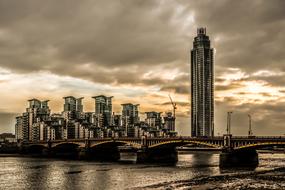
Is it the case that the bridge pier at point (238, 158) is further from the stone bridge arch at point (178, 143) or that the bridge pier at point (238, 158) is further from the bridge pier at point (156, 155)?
the bridge pier at point (156, 155)

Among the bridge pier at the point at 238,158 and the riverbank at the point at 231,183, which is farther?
the bridge pier at the point at 238,158

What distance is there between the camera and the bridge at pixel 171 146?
117500 millimetres

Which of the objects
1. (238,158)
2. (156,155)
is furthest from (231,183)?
(156,155)

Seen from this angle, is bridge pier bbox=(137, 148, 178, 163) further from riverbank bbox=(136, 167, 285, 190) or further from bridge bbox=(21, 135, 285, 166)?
riverbank bbox=(136, 167, 285, 190)

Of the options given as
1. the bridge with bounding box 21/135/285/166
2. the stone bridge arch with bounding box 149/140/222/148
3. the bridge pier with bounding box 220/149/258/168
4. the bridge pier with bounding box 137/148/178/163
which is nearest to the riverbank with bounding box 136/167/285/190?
the bridge with bounding box 21/135/285/166

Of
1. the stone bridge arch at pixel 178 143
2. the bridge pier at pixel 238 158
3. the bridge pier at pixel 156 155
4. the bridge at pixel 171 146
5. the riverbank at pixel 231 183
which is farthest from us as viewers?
the bridge pier at pixel 156 155

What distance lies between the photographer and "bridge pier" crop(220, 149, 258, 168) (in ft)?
392

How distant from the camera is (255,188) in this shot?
70938 millimetres

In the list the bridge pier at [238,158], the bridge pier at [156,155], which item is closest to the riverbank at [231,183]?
the bridge pier at [238,158]

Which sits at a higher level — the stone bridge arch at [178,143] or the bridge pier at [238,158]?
the stone bridge arch at [178,143]

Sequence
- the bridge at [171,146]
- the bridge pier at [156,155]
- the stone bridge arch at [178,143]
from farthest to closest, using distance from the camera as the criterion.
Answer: the bridge pier at [156,155], the stone bridge arch at [178,143], the bridge at [171,146]

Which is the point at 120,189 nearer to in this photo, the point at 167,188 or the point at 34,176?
the point at 167,188

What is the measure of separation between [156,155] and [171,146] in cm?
653

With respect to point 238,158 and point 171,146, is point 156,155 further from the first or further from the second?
point 238,158
